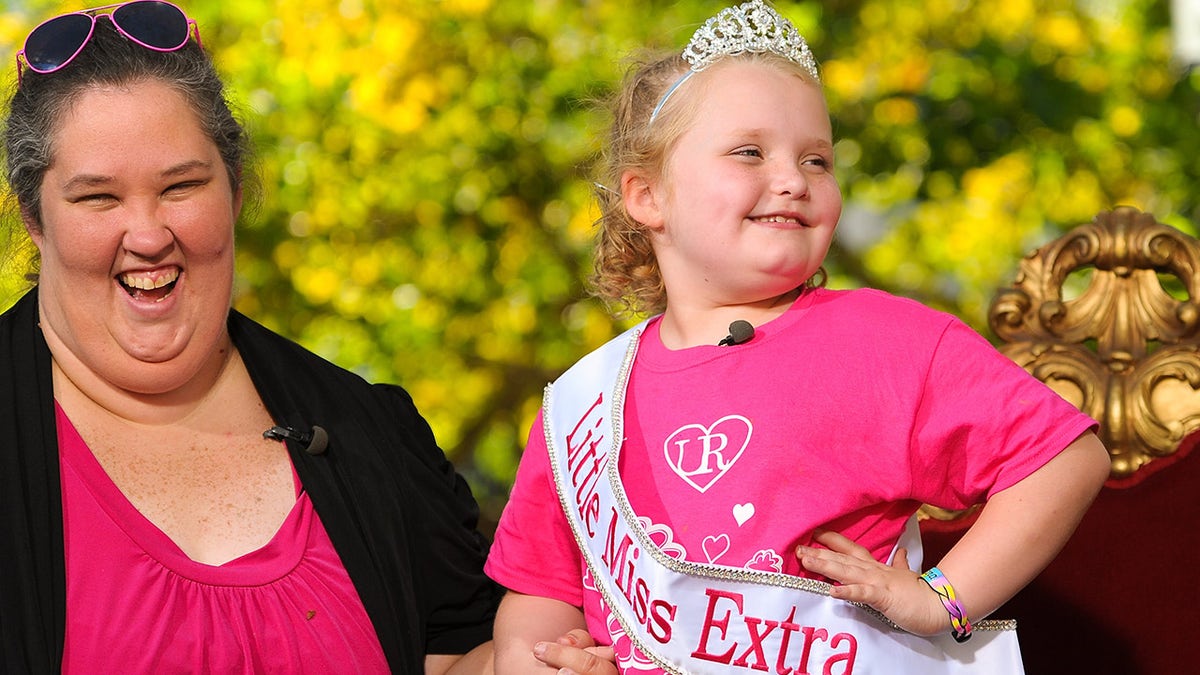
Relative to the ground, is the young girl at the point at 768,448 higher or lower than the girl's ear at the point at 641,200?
lower

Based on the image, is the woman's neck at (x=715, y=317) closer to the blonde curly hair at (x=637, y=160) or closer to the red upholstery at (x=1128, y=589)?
the blonde curly hair at (x=637, y=160)

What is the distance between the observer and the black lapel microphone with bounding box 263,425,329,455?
2473mm

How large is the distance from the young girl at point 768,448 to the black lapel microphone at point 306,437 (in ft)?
1.19

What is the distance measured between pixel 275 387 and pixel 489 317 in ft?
7.90

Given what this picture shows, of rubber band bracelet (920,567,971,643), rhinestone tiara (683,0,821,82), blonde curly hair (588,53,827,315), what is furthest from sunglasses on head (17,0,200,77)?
rubber band bracelet (920,567,971,643)

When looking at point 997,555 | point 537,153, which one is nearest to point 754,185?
point 997,555

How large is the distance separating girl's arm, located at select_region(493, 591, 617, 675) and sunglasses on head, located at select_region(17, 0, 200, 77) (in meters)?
1.05

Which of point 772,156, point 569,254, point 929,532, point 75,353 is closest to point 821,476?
point 772,156

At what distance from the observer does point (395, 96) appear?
188 inches

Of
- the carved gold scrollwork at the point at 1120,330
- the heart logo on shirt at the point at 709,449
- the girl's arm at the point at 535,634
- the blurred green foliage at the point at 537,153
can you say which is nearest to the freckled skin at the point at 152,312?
the girl's arm at the point at 535,634

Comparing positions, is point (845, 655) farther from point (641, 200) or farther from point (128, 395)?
point (128, 395)

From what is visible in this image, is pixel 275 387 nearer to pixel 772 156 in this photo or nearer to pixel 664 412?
pixel 664 412

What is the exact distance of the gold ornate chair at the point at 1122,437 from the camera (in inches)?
101

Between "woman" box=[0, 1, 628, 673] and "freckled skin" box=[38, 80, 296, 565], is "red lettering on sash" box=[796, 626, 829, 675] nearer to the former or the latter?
"woman" box=[0, 1, 628, 673]
